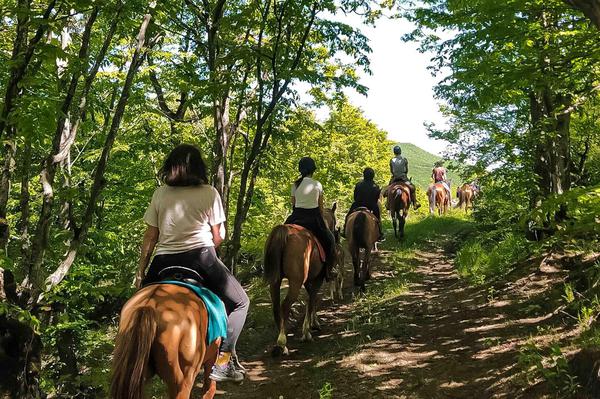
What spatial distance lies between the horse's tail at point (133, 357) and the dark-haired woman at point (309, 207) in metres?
4.57

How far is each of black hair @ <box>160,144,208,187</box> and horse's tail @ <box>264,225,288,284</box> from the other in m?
2.78

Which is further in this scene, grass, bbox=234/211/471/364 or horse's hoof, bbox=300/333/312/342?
horse's hoof, bbox=300/333/312/342

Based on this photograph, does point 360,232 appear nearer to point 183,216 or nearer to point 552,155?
point 552,155

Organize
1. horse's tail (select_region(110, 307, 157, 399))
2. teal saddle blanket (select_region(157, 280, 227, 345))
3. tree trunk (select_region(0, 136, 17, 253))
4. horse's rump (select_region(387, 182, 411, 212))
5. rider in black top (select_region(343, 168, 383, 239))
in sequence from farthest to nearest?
1. horse's rump (select_region(387, 182, 411, 212))
2. rider in black top (select_region(343, 168, 383, 239))
3. tree trunk (select_region(0, 136, 17, 253))
4. teal saddle blanket (select_region(157, 280, 227, 345))
5. horse's tail (select_region(110, 307, 157, 399))

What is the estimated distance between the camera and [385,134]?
116 feet

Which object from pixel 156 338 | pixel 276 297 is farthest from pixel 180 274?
pixel 276 297

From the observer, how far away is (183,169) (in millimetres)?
3977

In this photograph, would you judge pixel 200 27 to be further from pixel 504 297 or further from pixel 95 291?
pixel 504 297

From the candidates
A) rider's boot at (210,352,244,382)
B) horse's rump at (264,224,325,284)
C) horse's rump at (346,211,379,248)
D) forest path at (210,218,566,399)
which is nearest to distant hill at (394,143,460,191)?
horse's rump at (346,211,379,248)

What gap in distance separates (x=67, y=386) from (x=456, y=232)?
1280 cm

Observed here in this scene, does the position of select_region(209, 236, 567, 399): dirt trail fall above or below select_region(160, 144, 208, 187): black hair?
below

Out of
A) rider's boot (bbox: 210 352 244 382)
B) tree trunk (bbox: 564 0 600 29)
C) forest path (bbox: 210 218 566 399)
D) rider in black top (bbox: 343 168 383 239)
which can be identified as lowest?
forest path (bbox: 210 218 566 399)

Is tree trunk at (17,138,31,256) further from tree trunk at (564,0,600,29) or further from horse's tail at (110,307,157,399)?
tree trunk at (564,0,600,29)

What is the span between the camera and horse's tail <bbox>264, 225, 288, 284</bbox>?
21.9ft
